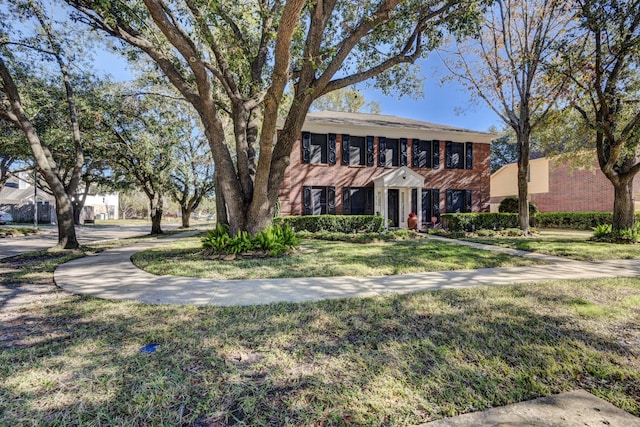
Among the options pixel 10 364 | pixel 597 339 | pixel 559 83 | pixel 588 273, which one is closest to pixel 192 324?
pixel 10 364

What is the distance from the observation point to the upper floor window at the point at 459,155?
1727 centimetres

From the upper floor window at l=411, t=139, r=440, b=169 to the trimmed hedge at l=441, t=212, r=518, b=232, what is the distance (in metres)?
3.58

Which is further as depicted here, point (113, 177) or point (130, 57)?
point (113, 177)

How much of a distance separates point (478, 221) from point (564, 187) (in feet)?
42.8

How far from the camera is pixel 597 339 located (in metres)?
2.65

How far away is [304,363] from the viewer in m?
2.27

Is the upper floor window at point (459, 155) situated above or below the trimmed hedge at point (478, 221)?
above

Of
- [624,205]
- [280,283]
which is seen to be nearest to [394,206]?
[624,205]

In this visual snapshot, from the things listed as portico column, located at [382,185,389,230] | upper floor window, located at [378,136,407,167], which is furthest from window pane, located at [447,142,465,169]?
portico column, located at [382,185,389,230]

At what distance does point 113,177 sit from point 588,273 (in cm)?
2319

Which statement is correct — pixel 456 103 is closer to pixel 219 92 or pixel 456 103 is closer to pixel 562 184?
pixel 219 92

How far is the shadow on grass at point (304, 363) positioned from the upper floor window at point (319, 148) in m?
12.4

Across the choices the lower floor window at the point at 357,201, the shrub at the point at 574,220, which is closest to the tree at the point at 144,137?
the lower floor window at the point at 357,201

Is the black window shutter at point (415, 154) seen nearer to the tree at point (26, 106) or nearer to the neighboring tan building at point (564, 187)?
the neighboring tan building at point (564, 187)
